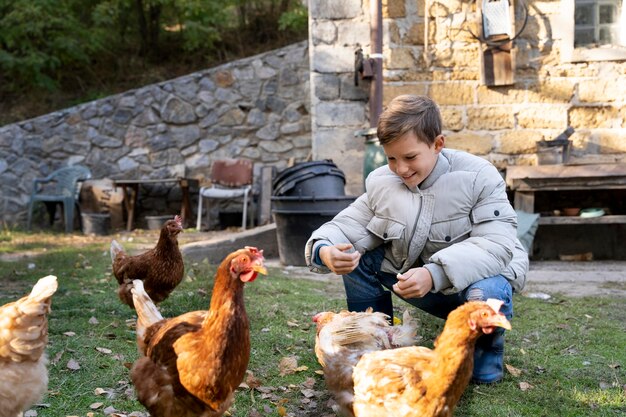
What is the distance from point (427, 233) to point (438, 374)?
1118 millimetres

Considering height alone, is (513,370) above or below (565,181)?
below

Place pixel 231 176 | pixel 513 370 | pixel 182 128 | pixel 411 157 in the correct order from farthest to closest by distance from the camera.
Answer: pixel 182 128
pixel 231 176
pixel 513 370
pixel 411 157

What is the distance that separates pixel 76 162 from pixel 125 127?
1190 mm

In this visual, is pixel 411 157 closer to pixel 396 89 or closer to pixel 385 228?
pixel 385 228

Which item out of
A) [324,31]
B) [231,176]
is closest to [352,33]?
[324,31]

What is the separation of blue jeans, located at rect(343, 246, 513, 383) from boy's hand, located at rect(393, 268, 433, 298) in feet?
1.16

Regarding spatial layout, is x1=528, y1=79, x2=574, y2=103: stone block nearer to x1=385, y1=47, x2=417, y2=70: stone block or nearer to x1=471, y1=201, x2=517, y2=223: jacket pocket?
x1=385, y1=47, x2=417, y2=70: stone block

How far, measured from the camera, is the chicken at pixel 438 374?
2613 mm

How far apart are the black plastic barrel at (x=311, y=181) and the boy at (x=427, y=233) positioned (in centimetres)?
377

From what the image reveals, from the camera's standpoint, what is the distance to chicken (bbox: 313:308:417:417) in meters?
3.15

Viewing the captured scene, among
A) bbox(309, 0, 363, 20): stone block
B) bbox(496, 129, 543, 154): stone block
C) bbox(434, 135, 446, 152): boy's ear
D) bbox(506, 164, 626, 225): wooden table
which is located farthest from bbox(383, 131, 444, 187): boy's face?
bbox(309, 0, 363, 20): stone block

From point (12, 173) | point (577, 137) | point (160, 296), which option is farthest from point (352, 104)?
A: point (12, 173)

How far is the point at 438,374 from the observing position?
8.64ft

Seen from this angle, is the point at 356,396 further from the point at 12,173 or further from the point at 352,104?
the point at 12,173
